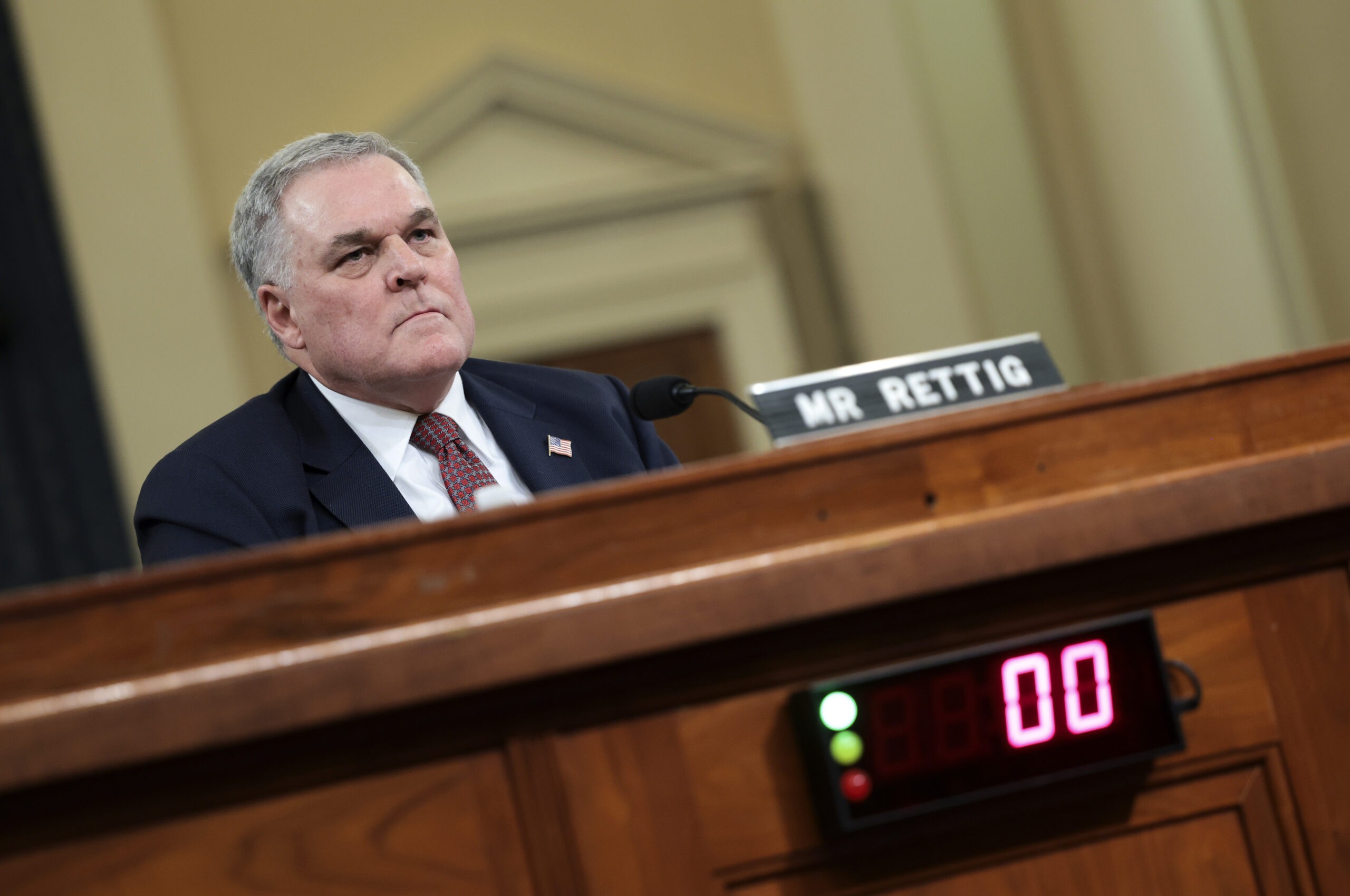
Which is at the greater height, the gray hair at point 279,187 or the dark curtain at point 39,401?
the dark curtain at point 39,401

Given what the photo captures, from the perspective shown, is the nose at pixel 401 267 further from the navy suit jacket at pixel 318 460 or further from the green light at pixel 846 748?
the green light at pixel 846 748

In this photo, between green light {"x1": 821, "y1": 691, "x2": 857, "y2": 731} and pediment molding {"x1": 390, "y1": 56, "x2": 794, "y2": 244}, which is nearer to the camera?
green light {"x1": 821, "y1": 691, "x2": 857, "y2": 731}

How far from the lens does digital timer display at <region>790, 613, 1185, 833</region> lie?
84 centimetres

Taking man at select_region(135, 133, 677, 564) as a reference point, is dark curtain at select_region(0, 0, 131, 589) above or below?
above

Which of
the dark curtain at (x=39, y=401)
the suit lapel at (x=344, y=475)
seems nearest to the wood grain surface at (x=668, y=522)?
the suit lapel at (x=344, y=475)

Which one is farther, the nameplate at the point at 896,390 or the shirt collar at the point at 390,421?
the shirt collar at the point at 390,421

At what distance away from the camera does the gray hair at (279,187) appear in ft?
5.28

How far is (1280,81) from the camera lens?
382cm

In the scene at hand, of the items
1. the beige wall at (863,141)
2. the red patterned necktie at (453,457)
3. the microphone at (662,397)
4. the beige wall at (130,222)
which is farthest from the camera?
the beige wall at (130,222)

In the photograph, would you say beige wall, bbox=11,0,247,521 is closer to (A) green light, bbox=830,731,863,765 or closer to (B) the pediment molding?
(B) the pediment molding

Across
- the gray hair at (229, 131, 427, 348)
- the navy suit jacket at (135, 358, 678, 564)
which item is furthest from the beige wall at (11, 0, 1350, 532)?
the gray hair at (229, 131, 427, 348)

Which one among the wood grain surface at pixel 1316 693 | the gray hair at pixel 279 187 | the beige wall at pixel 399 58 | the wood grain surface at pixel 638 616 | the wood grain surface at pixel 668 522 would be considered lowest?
the wood grain surface at pixel 1316 693

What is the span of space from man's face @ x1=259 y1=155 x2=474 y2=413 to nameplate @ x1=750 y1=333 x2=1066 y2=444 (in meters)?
0.70

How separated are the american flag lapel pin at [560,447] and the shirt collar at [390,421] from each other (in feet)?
0.29
